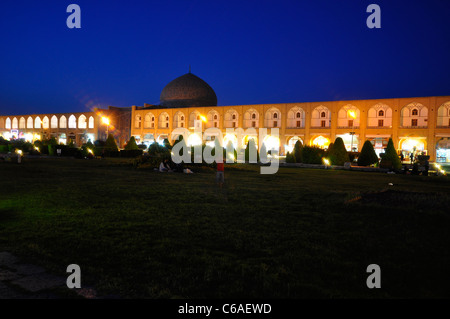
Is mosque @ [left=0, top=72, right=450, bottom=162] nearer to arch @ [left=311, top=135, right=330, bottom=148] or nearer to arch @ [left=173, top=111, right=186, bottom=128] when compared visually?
arch @ [left=173, top=111, right=186, bottom=128]

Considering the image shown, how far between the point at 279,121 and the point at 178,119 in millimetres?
15370

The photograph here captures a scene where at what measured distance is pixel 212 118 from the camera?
48406mm

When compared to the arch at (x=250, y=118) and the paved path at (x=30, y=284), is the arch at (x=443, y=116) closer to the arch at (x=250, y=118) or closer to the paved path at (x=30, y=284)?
the arch at (x=250, y=118)

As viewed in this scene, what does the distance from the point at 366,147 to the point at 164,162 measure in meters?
13.6

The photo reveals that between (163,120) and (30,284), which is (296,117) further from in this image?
(30,284)

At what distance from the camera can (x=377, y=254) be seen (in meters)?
3.85

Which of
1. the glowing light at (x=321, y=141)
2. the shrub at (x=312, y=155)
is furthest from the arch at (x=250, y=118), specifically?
→ the shrub at (x=312, y=155)

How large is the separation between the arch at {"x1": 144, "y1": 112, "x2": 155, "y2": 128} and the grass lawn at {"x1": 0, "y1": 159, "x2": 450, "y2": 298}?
46.0 m

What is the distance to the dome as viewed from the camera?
52094 mm

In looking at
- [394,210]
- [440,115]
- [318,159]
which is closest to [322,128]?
[440,115]

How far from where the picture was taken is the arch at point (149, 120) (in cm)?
5256

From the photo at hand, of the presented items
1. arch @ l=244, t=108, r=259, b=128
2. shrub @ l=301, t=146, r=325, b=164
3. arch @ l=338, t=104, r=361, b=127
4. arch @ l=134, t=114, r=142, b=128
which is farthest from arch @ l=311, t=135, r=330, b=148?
arch @ l=134, t=114, r=142, b=128

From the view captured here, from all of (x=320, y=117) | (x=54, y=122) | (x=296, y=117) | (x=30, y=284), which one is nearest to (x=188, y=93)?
(x=296, y=117)
